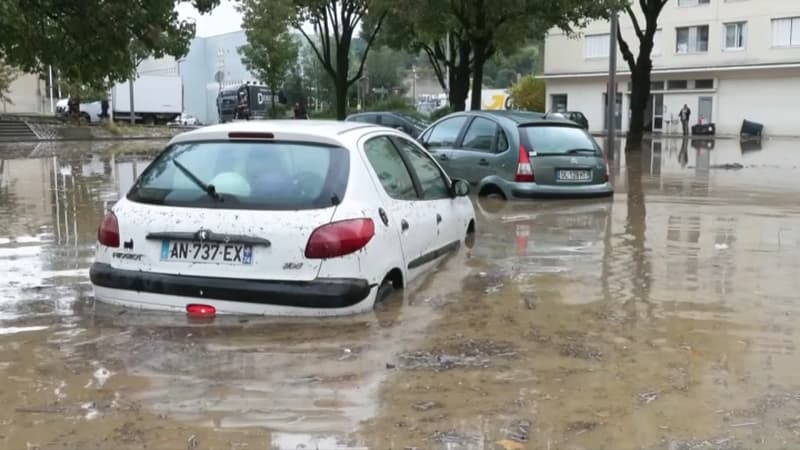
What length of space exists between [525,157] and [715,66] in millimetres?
42929

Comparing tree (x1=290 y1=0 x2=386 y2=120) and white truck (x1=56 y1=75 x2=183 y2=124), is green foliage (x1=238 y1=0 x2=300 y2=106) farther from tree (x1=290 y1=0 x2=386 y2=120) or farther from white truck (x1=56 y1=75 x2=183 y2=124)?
tree (x1=290 y1=0 x2=386 y2=120)

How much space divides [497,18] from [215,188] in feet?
63.0

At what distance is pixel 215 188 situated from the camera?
5.69 m

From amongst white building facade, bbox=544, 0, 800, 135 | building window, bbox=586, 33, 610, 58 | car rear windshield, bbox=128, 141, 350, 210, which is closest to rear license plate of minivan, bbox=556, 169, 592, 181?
car rear windshield, bbox=128, 141, 350, 210

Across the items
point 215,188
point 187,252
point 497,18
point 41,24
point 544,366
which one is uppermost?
point 497,18

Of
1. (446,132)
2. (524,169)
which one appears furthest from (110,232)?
(446,132)

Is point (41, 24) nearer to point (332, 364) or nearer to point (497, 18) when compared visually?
point (332, 364)

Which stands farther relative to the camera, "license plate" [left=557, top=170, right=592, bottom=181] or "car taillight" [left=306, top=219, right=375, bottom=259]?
"license plate" [left=557, top=170, right=592, bottom=181]

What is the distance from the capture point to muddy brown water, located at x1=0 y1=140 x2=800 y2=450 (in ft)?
13.3

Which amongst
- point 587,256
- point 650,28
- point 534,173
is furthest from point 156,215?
point 650,28

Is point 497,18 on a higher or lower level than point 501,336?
higher

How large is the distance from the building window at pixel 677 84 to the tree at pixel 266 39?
22.9m

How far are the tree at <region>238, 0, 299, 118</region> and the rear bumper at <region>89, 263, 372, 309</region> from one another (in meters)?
43.3

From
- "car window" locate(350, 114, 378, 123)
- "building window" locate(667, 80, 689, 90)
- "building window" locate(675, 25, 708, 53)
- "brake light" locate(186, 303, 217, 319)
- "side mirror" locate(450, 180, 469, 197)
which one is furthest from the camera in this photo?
"building window" locate(667, 80, 689, 90)
